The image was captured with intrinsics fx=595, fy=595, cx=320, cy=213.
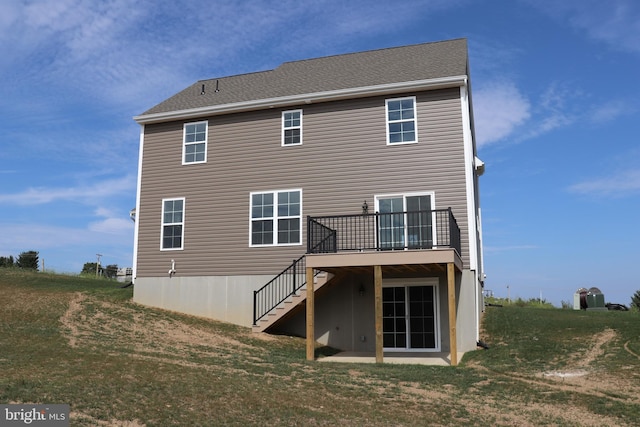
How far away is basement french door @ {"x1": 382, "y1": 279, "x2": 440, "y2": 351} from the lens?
56.4 ft

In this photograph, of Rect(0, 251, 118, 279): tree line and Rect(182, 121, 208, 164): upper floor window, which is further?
Rect(0, 251, 118, 279): tree line

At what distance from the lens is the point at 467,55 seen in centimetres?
1986

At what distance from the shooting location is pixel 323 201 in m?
18.7

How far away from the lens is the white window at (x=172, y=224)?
66.5 feet

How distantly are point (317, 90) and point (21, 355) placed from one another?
1179cm

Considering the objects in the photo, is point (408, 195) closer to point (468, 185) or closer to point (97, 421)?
point (468, 185)

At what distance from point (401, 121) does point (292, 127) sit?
143 inches

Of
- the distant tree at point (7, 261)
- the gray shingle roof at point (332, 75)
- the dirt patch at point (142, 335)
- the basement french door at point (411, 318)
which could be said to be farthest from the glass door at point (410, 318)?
the distant tree at point (7, 261)

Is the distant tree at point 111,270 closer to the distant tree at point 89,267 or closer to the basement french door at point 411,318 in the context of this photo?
the distant tree at point 89,267

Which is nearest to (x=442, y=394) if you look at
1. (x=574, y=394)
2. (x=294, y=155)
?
(x=574, y=394)

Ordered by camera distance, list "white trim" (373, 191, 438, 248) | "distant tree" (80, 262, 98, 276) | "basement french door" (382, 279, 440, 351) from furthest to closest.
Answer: "distant tree" (80, 262, 98, 276), "basement french door" (382, 279, 440, 351), "white trim" (373, 191, 438, 248)

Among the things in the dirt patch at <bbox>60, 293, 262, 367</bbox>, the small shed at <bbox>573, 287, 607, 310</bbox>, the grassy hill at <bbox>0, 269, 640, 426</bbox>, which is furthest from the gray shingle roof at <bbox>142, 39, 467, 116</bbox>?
the small shed at <bbox>573, 287, 607, 310</bbox>

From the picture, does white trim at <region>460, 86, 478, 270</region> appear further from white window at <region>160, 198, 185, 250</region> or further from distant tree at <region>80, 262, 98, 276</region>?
distant tree at <region>80, 262, 98, 276</region>

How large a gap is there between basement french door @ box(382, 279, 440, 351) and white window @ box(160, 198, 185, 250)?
733 centimetres
